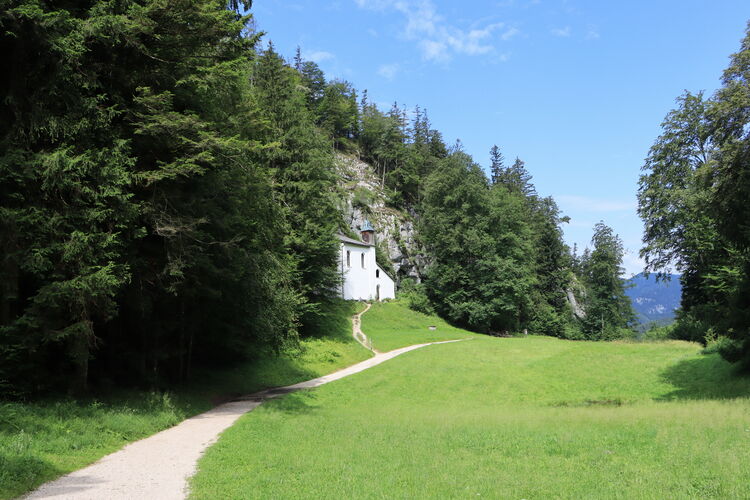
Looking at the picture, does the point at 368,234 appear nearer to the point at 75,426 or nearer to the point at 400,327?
the point at 400,327

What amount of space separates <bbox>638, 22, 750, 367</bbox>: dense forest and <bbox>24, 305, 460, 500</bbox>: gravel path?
16843 millimetres

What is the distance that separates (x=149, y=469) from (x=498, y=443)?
673cm

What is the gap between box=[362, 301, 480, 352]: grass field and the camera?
133 feet

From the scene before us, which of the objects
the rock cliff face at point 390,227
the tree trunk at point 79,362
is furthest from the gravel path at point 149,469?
the rock cliff face at point 390,227

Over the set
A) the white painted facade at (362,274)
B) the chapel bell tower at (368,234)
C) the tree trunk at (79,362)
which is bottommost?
the tree trunk at (79,362)

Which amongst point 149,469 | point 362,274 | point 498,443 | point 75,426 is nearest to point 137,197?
point 75,426

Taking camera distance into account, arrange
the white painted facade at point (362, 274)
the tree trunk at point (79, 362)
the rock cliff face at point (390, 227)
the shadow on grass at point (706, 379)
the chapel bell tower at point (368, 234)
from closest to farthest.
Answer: the tree trunk at point (79, 362) < the shadow on grass at point (706, 379) < the white painted facade at point (362, 274) < the chapel bell tower at point (368, 234) < the rock cliff face at point (390, 227)

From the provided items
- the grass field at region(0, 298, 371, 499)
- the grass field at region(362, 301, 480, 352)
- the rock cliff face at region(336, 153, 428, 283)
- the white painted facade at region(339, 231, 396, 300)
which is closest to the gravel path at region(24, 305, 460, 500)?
the grass field at region(0, 298, 371, 499)

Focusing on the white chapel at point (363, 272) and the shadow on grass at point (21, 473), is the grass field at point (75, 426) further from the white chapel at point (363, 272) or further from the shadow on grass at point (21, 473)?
the white chapel at point (363, 272)

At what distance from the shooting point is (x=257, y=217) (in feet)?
65.7

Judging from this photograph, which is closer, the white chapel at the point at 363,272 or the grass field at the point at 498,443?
the grass field at the point at 498,443

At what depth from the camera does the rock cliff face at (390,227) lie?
63.5m

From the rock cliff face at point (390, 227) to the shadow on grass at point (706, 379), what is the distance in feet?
140

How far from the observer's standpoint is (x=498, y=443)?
9.51 meters
